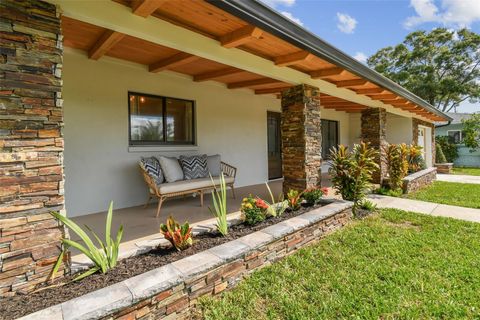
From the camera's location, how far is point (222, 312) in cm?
212

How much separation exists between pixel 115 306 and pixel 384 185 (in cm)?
744

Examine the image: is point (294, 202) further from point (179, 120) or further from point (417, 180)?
point (417, 180)

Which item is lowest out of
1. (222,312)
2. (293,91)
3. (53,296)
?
(222,312)

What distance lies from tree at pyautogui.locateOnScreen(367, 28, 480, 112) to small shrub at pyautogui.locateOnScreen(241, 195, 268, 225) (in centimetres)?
2259

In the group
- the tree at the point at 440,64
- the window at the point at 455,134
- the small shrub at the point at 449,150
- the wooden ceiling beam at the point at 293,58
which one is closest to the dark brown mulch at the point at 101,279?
the wooden ceiling beam at the point at 293,58

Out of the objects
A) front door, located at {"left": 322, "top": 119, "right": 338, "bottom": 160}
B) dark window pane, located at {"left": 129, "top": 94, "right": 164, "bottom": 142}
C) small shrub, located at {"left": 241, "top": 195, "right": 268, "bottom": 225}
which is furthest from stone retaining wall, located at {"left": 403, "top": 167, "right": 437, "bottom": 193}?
dark window pane, located at {"left": 129, "top": 94, "right": 164, "bottom": 142}

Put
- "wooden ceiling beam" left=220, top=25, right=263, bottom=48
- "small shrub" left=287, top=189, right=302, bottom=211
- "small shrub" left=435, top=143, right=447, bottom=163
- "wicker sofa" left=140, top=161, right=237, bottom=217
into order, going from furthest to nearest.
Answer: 1. "small shrub" left=435, top=143, right=447, bottom=163
2. "wicker sofa" left=140, top=161, right=237, bottom=217
3. "small shrub" left=287, top=189, right=302, bottom=211
4. "wooden ceiling beam" left=220, top=25, right=263, bottom=48

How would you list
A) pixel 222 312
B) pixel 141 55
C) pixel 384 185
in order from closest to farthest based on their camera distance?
1. pixel 222 312
2. pixel 141 55
3. pixel 384 185

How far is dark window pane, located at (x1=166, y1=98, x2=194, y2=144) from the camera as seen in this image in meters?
5.82

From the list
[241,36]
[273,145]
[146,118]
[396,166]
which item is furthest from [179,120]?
[396,166]

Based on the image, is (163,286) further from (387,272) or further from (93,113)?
(93,113)

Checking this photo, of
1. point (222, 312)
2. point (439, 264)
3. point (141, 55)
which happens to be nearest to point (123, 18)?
point (141, 55)

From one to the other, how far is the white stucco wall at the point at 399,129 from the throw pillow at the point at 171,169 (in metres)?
9.10

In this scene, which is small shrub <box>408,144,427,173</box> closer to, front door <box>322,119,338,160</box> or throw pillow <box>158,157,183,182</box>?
front door <box>322,119,338,160</box>
